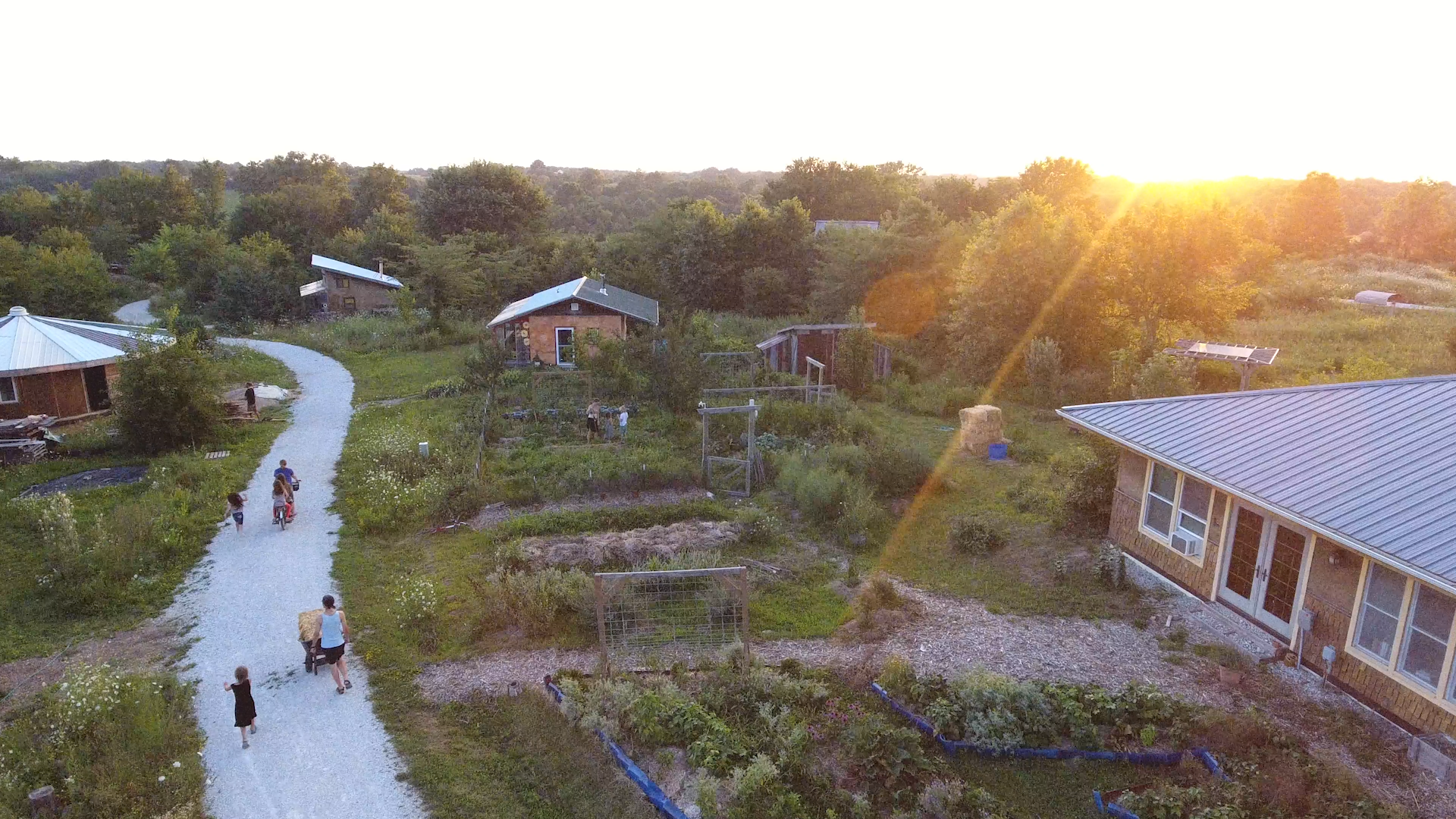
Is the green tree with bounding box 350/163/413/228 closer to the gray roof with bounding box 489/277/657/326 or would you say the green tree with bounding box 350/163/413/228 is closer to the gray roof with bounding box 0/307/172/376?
the gray roof with bounding box 489/277/657/326

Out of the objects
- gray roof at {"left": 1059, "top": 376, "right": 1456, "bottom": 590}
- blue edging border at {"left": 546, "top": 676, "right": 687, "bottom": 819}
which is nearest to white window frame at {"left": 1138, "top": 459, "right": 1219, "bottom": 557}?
gray roof at {"left": 1059, "top": 376, "right": 1456, "bottom": 590}

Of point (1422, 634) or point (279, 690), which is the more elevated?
point (1422, 634)

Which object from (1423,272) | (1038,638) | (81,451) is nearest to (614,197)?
(1423,272)

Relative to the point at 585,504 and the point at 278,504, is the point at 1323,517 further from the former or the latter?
the point at 278,504

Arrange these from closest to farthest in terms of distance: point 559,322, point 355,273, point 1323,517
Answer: point 1323,517 → point 559,322 → point 355,273

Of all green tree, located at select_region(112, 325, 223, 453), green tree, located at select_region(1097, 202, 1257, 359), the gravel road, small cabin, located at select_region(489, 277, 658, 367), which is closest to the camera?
green tree, located at select_region(112, 325, 223, 453)

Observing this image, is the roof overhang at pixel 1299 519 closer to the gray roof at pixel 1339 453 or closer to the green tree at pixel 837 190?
the gray roof at pixel 1339 453

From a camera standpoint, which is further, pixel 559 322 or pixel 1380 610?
pixel 559 322

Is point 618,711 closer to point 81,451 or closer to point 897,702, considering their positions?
point 897,702

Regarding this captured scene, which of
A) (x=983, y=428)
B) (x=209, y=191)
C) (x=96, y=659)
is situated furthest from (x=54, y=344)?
(x=209, y=191)
